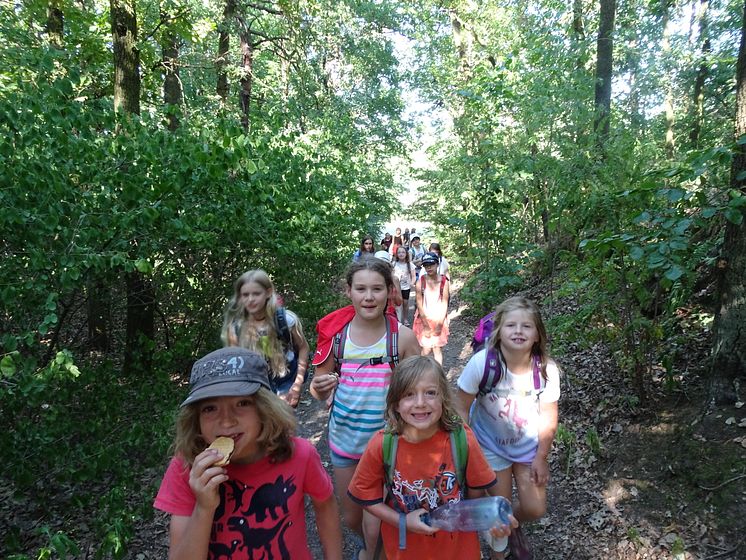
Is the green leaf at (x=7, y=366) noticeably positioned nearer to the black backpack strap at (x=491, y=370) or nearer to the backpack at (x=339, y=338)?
the backpack at (x=339, y=338)

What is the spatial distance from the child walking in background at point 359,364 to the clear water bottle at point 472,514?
2.44 ft

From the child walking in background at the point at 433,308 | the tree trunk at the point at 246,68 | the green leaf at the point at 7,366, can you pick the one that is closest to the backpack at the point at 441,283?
the child walking in background at the point at 433,308

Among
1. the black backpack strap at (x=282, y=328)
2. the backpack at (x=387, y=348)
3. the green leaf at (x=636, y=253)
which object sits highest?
the green leaf at (x=636, y=253)

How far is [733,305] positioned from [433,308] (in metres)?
3.24

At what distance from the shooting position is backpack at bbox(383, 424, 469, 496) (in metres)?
2.12

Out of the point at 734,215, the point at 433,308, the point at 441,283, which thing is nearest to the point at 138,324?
the point at 433,308

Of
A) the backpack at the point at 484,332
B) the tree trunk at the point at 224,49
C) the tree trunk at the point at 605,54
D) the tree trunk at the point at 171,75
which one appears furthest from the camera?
the tree trunk at the point at 605,54

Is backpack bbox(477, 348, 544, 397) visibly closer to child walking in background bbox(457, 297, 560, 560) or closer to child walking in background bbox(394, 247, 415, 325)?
child walking in background bbox(457, 297, 560, 560)

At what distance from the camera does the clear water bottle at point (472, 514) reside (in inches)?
74.9

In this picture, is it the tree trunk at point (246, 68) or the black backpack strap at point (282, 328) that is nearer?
the black backpack strap at point (282, 328)

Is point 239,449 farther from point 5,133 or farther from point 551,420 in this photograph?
point 5,133

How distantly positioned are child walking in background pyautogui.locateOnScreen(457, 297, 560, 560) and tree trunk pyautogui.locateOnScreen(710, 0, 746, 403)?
1.77 metres

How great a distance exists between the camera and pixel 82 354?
13.0 feet

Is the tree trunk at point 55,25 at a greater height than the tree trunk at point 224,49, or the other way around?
the tree trunk at point 224,49
